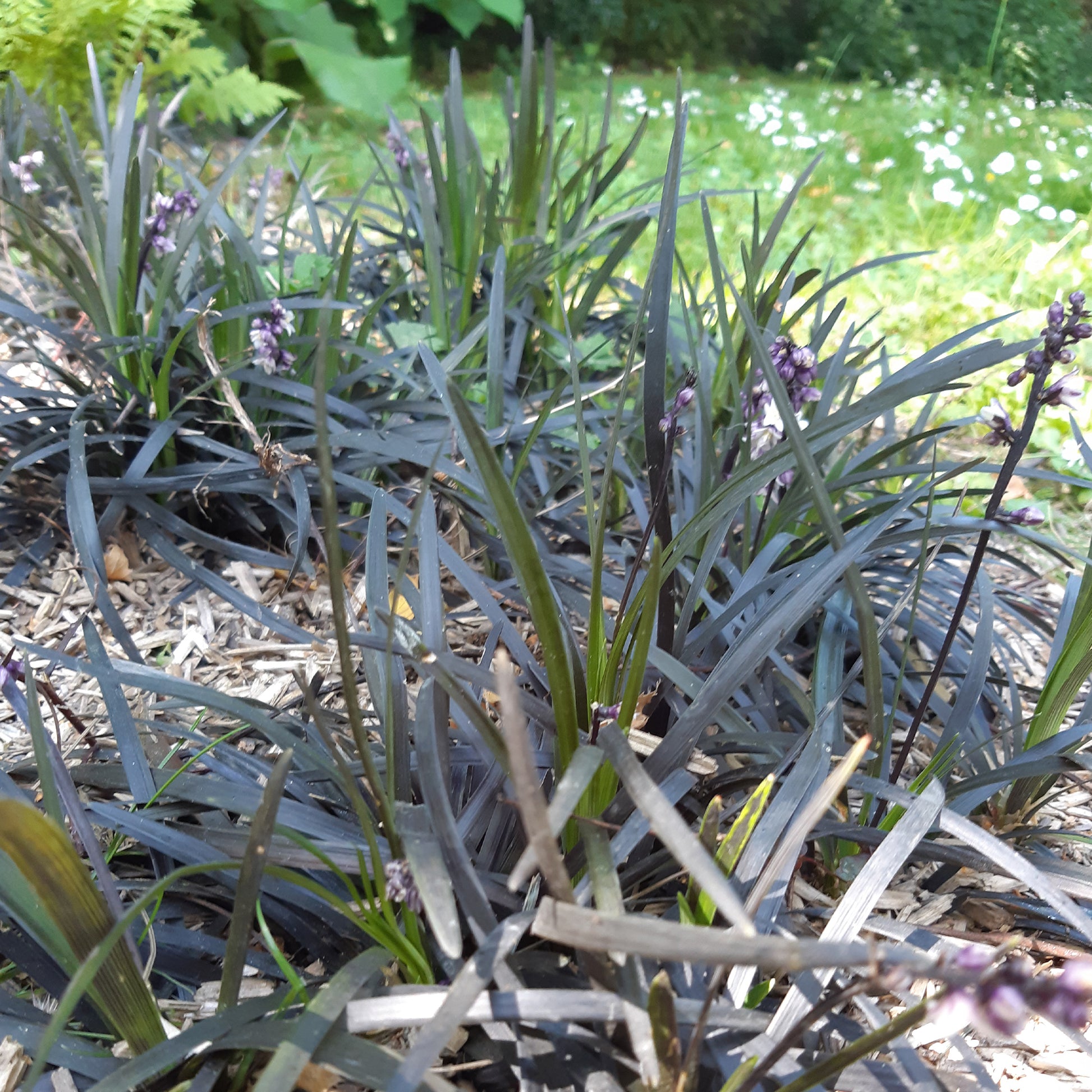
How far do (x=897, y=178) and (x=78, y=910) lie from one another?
500 cm

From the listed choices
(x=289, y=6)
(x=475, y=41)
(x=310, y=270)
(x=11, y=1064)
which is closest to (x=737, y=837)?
(x=11, y=1064)

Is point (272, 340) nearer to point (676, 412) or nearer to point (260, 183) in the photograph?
point (676, 412)

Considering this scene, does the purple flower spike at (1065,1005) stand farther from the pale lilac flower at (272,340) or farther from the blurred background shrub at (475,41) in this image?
the blurred background shrub at (475,41)

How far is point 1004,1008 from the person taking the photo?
447 millimetres

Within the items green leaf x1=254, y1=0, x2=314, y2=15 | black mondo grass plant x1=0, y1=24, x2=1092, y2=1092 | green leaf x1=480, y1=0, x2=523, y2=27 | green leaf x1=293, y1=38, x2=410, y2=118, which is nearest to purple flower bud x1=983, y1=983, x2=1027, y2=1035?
black mondo grass plant x1=0, y1=24, x2=1092, y2=1092

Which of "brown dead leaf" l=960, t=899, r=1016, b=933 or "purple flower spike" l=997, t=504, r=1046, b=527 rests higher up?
"purple flower spike" l=997, t=504, r=1046, b=527

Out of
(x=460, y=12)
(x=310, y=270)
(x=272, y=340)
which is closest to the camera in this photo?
(x=272, y=340)

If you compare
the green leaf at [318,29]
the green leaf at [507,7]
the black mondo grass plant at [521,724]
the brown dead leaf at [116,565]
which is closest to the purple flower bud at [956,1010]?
the black mondo grass plant at [521,724]

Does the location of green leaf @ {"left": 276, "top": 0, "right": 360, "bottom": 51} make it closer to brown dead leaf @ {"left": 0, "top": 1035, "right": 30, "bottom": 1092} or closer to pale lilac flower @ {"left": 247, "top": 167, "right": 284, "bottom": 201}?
pale lilac flower @ {"left": 247, "top": 167, "right": 284, "bottom": 201}

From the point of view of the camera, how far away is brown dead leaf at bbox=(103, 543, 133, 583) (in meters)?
1.58

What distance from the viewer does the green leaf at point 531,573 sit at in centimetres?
74

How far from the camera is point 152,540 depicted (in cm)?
160

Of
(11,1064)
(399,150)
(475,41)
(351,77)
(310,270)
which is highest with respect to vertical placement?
(475,41)

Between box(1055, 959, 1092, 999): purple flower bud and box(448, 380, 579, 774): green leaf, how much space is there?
0.47 metres
